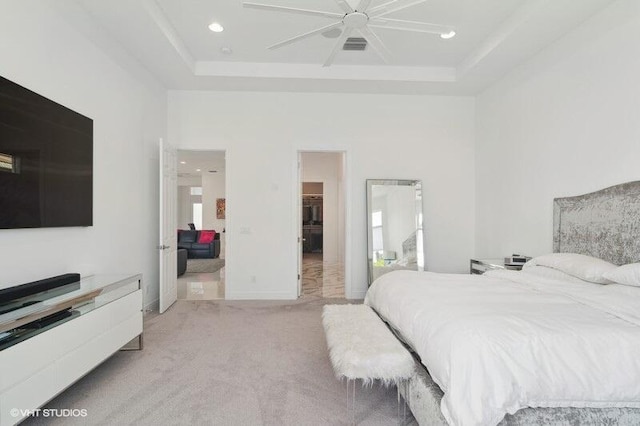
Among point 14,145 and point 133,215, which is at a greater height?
point 14,145

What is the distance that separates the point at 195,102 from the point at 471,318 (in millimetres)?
4631

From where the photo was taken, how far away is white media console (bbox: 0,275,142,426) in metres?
1.67

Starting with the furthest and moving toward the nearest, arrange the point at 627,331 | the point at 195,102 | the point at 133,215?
the point at 195,102 < the point at 133,215 < the point at 627,331

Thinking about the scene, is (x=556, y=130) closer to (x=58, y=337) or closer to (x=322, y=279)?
(x=322, y=279)

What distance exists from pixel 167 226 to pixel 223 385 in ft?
8.25

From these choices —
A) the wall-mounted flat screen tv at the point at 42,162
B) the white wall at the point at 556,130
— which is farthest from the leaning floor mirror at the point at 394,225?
the wall-mounted flat screen tv at the point at 42,162

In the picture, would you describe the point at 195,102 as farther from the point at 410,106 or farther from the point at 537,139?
the point at 537,139

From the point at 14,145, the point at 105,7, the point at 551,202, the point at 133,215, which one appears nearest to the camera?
the point at 14,145

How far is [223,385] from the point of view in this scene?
240cm

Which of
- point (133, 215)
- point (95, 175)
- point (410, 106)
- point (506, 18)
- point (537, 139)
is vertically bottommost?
point (133, 215)

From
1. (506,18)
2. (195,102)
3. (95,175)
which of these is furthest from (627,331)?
(195,102)

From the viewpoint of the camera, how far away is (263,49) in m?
3.98

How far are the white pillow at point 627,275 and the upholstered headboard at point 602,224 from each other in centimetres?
51

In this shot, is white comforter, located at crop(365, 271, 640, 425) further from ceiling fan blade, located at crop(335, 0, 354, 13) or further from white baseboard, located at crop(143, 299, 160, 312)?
white baseboard, located at crop(143, 299, 160, 312)
